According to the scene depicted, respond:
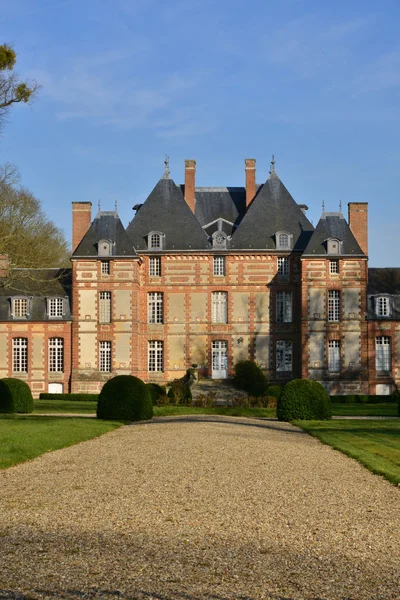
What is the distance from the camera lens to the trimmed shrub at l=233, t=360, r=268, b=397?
1228 inches

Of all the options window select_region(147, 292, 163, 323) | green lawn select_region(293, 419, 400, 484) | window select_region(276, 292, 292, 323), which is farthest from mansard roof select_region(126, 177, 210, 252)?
green lawn select_region(293, 419, 400, 484)

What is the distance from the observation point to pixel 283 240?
3284 centimetres

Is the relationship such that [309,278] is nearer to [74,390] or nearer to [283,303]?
[283,303]

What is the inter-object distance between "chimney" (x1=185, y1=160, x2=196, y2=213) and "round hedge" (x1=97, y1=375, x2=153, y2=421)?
16.9 meters

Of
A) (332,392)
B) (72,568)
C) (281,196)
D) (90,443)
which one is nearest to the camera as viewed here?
(72,568)

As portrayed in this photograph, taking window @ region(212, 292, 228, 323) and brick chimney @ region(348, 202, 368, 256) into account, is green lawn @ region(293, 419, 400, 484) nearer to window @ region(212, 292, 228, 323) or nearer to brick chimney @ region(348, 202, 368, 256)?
window @ region(212, 292, 228, 323)

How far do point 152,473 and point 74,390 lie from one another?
2290 cm

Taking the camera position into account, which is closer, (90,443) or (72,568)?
(72,568)

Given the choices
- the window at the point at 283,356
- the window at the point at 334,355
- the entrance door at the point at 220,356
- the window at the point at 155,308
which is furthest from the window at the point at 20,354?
the window at the point at 334,355

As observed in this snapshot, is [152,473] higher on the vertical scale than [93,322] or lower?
lower

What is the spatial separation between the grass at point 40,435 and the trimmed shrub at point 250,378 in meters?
14.2

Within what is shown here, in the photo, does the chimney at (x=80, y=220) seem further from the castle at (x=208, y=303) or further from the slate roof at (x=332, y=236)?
the slate roof at (x=332, y=236)

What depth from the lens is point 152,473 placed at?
918cm

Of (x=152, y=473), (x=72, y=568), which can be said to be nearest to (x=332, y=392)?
(x=152, y=473)
